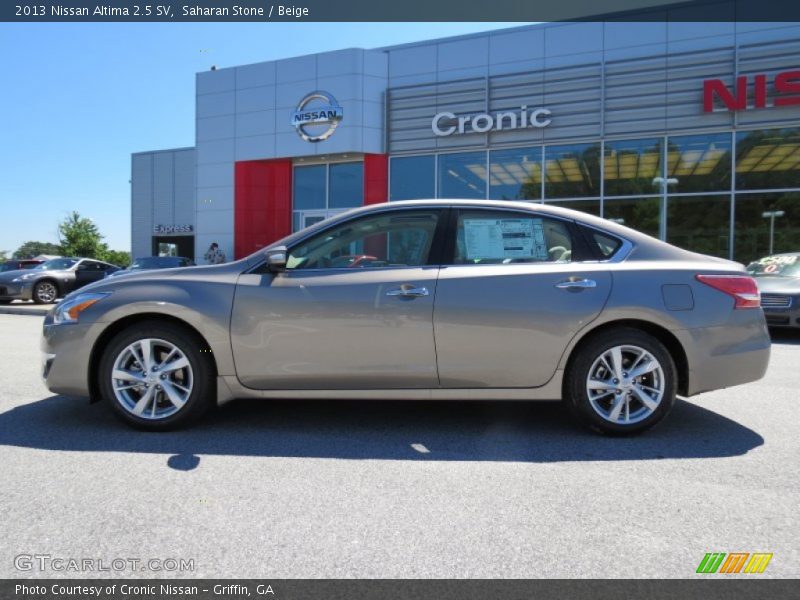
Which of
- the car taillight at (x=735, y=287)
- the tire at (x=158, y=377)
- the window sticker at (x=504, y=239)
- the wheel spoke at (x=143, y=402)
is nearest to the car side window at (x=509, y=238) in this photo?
the window sticker at (x=504, y=239)

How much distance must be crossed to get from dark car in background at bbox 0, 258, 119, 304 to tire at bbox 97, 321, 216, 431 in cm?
1379

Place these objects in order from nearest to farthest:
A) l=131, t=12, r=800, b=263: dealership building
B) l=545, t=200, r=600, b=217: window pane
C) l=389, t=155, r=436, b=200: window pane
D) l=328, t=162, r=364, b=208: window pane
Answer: l=131, t=12, r=800, b=263: dealership building < l=545, t=200, r=600, b=217: window pane < l=389, t=155, r=436, b=200: window pane < l=328, t=162, r=364, b=208: window pane

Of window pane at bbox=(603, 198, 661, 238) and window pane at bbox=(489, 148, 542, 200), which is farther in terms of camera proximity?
window pane at bbox=(489, 148, 542, 200)

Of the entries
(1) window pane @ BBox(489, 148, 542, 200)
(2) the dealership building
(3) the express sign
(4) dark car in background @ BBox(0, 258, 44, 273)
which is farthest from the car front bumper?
(3) the express sign

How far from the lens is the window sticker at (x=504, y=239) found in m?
3.99

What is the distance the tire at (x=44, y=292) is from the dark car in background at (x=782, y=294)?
1612 centimetres

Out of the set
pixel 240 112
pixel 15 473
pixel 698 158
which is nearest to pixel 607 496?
pixel 15 473

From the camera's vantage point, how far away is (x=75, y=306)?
3.99 m

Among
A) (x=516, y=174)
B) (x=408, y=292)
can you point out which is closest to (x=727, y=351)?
(x=408, y=292)

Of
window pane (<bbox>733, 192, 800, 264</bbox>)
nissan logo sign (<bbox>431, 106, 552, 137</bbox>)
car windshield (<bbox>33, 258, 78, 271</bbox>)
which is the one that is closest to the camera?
window pane (<bbox>733, 192, 800, 264</bbox>)

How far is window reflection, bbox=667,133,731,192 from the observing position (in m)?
14.7

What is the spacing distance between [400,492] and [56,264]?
16.7 m
